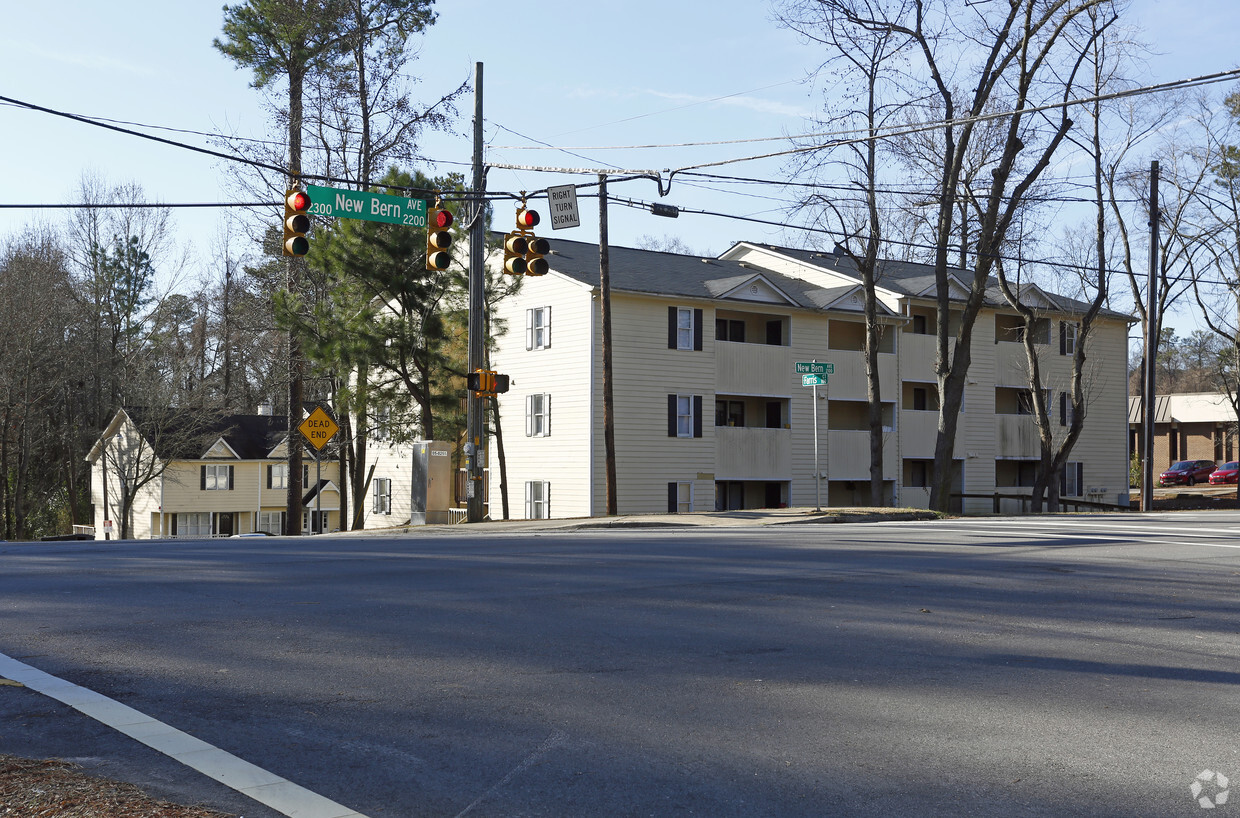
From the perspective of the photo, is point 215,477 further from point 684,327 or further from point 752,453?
point 752,453

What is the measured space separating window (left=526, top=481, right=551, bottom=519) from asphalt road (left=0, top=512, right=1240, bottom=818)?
26.9 meters

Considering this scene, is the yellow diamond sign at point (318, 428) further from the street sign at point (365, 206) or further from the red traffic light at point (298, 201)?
the red traffic light at point (298, 201)

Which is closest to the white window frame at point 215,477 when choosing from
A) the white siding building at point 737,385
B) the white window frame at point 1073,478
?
the white siding building at point 737,385

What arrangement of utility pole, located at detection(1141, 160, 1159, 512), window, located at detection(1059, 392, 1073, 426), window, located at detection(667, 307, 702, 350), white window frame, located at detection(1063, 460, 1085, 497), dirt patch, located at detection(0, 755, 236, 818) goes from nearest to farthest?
dirt patch, located at detection(0, 755, 236, 818) → utility pole, located at detection(1141, 160, 1159, 512) → window, located at detection(667, 307, 702, 350) → window, located at detection(1059, 392, 1073, 426) → white window frame, located at detection(1063, 460, 1085, 497)

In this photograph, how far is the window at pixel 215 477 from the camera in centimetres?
6088

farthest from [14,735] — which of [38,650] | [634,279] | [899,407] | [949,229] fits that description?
[899,407]

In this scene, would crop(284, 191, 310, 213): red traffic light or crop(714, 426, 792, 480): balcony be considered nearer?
crop(284, 191, 310, 213): red traffic light

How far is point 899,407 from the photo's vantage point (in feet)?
152

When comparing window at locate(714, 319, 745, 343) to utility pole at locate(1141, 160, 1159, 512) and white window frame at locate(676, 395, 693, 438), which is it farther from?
utility pole at locate(1141, 160, 1159, 512)

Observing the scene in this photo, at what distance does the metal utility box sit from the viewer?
2897 centimetres

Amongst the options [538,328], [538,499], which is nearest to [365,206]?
[538,328]

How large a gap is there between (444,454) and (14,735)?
76.9 feet

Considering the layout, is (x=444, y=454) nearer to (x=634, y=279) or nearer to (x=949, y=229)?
(x=634, y=279)

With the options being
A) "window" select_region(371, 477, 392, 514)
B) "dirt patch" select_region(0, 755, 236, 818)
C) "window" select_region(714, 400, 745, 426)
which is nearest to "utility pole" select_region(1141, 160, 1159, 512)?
"window" select_region(714, 400, 745, 426)
